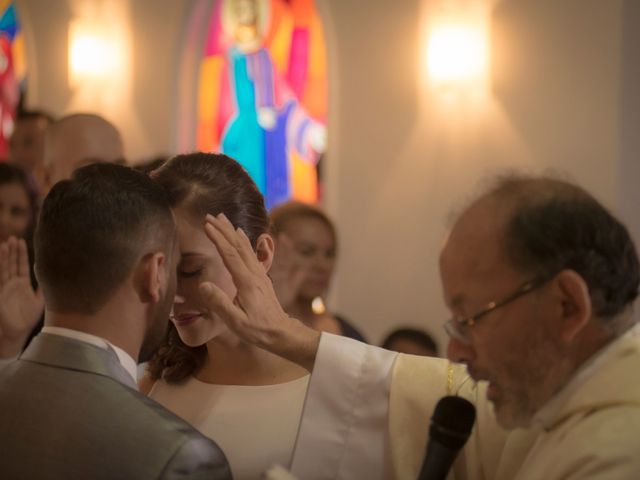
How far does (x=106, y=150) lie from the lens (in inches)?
171

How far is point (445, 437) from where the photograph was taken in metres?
1.93

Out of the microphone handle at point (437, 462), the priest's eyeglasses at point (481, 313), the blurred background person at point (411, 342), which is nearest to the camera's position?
the microphone handle at point (437, 462)

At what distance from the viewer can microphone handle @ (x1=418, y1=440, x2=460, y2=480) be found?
1.90 m

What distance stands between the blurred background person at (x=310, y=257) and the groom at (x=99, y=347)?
293 cm

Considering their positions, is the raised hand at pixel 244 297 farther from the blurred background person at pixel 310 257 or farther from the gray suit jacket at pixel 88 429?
the blurred background person at pixel 310 257

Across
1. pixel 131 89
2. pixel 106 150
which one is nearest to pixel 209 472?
pixel 106 150

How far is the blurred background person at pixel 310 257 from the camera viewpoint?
17.2 ft

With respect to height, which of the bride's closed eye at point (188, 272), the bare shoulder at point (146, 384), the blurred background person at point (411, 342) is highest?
the bride's closed eye at point (188, 272)

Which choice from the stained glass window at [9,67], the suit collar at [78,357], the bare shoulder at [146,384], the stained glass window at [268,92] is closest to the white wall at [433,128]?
the stained glass window at [268,92]

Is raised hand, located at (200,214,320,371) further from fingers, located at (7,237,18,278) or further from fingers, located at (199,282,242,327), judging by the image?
fingers, located at (7,237,18,278)

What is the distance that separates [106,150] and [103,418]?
252 cm

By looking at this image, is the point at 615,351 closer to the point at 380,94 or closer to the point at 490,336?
the point at 490,336

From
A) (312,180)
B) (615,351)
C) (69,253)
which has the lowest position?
(312,180)

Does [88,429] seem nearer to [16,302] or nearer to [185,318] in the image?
[185,318]
